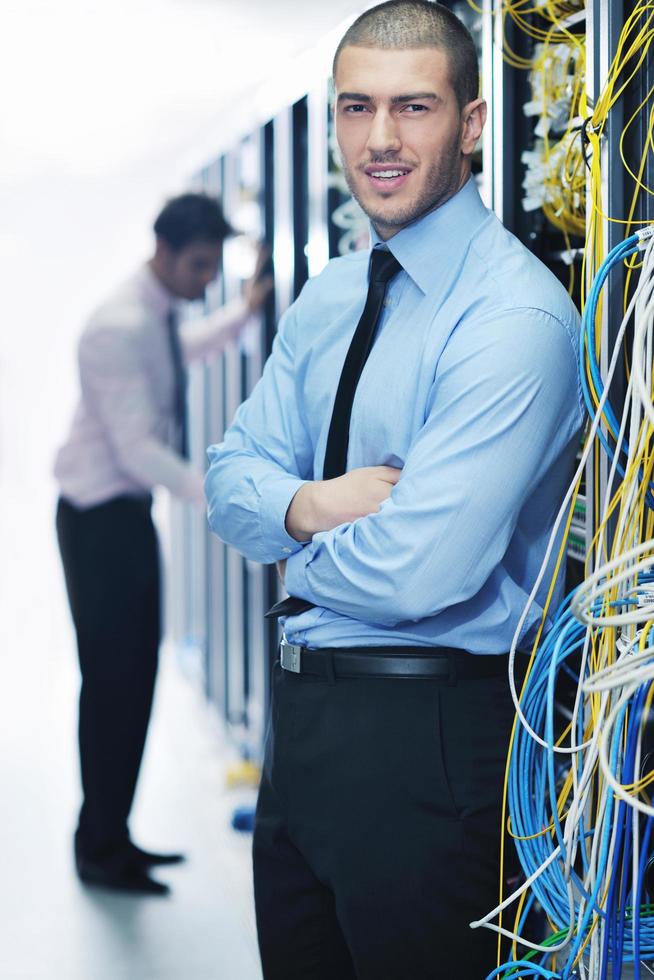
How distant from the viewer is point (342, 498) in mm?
1521

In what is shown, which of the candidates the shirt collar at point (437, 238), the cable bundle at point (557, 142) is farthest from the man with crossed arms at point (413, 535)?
the cable bundle at point (557, 142)

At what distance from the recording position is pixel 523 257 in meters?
1.50

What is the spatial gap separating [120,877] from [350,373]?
2.03 metres

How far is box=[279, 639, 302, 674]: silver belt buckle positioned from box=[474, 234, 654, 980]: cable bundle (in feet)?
1.01

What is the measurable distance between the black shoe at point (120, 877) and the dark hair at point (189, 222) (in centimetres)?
179

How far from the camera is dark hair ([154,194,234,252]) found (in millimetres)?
3326

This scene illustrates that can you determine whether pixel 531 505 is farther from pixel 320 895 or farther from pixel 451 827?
pixel 320 895

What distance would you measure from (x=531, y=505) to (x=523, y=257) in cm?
33

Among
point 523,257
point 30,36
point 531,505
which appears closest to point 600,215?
point 523,257

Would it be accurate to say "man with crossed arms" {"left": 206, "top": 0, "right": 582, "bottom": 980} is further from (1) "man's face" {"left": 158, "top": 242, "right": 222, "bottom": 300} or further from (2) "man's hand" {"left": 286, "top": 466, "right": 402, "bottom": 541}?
(1) "man's face" {"left": 158, "top": 242, "right": 222, "bottom": 300}

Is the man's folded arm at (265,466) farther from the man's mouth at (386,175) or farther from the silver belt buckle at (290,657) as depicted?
the man's mouth at (386,175)

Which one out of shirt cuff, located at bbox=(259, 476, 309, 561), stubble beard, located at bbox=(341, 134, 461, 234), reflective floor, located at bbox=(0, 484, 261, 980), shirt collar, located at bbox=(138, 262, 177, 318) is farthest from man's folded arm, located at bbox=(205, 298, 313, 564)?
shirt collar, located at bbox=(138, 262, 177, 318)

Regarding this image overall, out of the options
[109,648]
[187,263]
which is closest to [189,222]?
[187,263]

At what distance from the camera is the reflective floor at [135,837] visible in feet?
8.90
